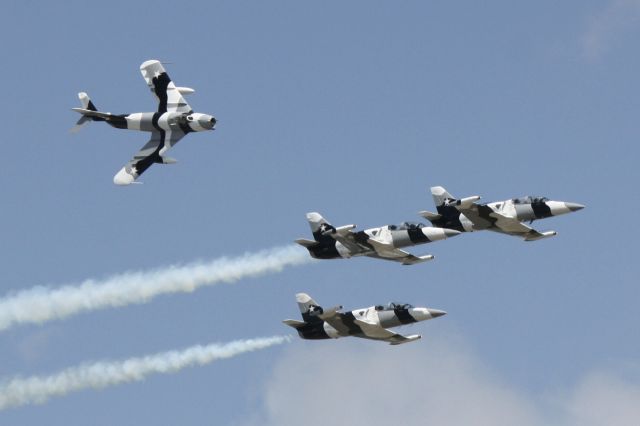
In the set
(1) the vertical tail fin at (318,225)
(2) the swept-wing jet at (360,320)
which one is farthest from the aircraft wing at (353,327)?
(1) the vertical tail fin at (318,225)

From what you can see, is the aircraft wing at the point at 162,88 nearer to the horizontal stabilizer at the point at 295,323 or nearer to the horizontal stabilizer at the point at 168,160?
the horizontal stabilizer at the point at 168,160

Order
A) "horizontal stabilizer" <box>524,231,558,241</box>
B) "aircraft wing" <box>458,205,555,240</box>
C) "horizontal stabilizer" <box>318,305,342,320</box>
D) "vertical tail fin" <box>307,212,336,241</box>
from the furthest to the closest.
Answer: "horizontal stabilizer" <box>524,231,558,241</box> < "aircraft wing" <box>458,205,555,240</box> < "vertical tail fin" <box>307,212,336,241</box> < "horizontal stabilizer" <box>318,305,342,320</box>

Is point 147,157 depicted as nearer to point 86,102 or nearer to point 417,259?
point 86,102

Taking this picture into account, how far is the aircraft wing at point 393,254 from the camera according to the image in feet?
417

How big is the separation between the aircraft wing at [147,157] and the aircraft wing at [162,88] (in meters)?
2.74

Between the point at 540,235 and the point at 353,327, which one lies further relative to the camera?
the point at 540,235

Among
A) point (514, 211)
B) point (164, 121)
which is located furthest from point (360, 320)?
point (164, 121)

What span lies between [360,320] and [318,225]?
9.66 m

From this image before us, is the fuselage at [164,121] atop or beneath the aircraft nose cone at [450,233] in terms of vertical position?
atop

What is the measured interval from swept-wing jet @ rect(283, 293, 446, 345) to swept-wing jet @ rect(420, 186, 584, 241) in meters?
8.91

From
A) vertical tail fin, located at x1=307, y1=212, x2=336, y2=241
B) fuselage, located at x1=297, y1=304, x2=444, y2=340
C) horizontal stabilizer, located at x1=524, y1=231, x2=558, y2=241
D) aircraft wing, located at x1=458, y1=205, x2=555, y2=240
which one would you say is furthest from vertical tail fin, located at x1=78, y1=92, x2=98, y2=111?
horizontal stabilizer, located at x1=524, y1=231, x2=558, y2=241

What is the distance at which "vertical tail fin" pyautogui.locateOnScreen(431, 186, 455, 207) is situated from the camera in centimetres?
13251

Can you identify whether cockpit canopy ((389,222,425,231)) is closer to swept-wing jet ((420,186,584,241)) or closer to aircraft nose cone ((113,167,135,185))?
swept-wing jet ((420,186,584,241))

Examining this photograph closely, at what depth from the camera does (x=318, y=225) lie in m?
130
